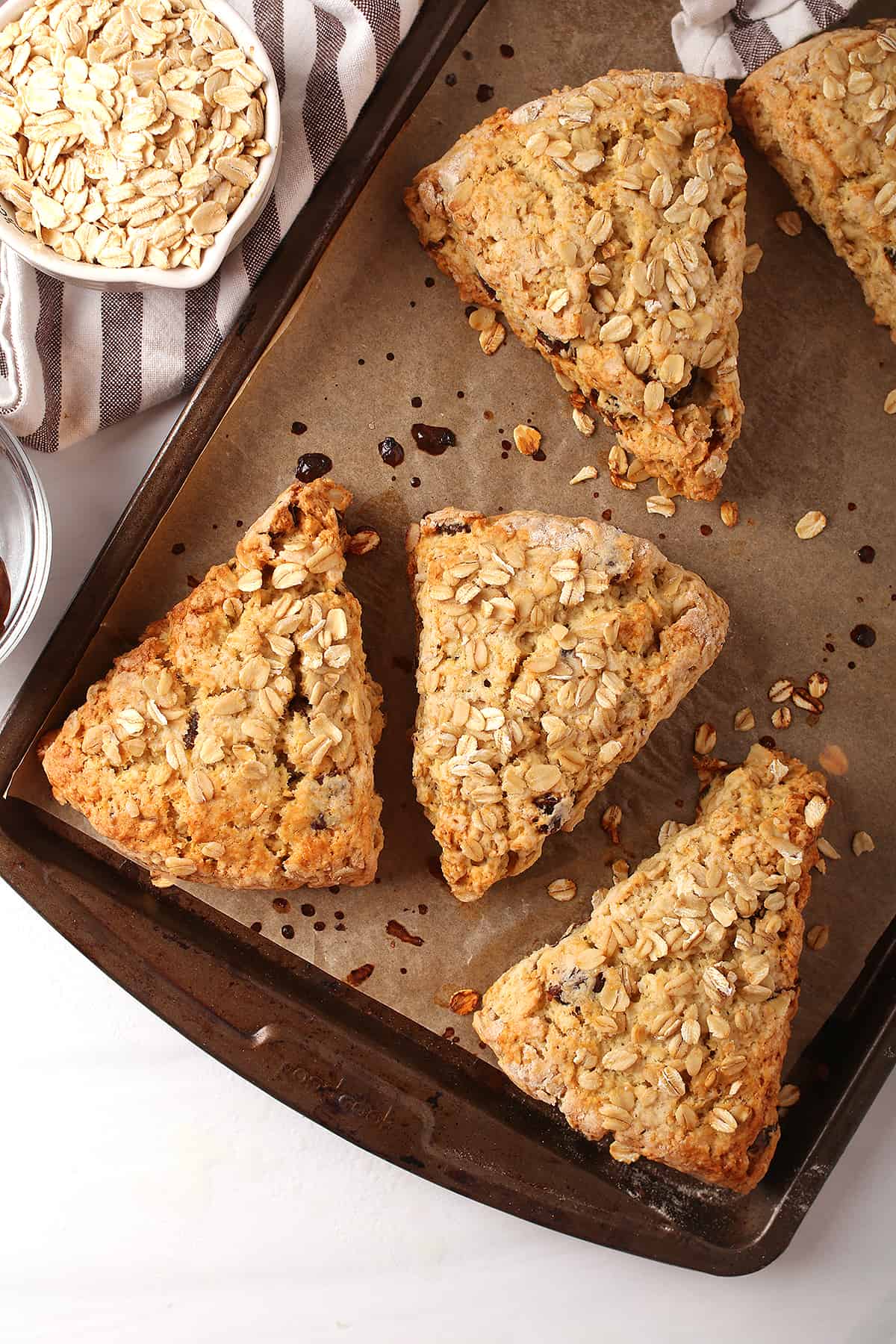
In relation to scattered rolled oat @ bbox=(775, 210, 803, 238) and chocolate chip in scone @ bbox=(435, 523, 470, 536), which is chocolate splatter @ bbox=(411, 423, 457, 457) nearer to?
chocolate chip in scone @ bbox=(435, 523, 470, 536)

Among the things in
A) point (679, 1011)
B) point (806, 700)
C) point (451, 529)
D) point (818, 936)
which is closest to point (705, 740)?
point (806, 700)

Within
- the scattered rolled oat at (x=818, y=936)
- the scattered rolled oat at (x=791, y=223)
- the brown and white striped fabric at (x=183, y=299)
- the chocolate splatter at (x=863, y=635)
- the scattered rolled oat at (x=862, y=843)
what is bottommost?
the scattered rolled oat at (x=818, y=936)

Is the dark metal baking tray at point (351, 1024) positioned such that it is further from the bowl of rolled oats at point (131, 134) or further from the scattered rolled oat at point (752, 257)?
the scattered rolled oat at point (752, 257)

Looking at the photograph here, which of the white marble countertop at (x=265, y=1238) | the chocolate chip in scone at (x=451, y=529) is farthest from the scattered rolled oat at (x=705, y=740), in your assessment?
the white marble countertop at (x=265, y=1238)

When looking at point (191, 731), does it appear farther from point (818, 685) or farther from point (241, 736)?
point (818, 685)

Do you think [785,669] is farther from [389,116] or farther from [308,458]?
[389,116]

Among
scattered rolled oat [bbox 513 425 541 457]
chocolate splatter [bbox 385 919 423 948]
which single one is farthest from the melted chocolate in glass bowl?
scattered rolled oat [bbox 513 425 541 457]
